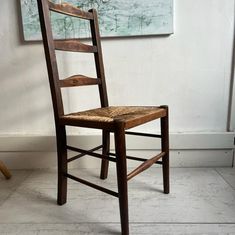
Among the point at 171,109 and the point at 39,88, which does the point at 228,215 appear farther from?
the point at 39,88

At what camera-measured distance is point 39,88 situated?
1.30 meters

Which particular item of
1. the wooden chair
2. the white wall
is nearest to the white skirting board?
the white wall

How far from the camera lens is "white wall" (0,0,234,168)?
1213 mm

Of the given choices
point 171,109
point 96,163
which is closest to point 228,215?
point 171,109

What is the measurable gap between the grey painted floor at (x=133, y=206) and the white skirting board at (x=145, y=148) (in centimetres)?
8

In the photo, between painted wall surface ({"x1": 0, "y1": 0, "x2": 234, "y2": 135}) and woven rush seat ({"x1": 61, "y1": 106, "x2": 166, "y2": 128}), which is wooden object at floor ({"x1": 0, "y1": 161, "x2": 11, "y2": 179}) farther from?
woven rush seat ({"x1": 61, "y1": 106, "x2": 166, "y2": 128})

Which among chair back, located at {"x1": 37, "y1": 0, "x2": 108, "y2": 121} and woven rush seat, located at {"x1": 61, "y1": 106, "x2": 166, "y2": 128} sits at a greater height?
chair back, located at {"x1": 37, "y1": 0, "x2": 108, "y2": 121}

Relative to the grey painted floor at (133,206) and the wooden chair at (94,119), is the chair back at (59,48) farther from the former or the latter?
the grey painted floor at (133,206)

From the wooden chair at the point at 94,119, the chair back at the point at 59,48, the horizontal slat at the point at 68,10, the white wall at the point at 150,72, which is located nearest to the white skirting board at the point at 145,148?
the white wall at the point at 150,72

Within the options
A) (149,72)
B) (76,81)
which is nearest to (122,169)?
(76,81)

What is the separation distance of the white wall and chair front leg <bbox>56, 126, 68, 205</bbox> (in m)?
0.42

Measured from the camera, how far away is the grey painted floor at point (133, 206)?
2.71 feet

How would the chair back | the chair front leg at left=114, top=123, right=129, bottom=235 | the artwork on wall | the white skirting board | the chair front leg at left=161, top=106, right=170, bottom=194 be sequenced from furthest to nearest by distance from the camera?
1. the white skirting board
2. the artwork on wall
3. the chair front leg at left=161, top=106, right=170, bottom=194
4. the chair back
5. the chair front leg at left=114, top=123, right=129, bottom=235

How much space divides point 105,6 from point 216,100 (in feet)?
2.59
